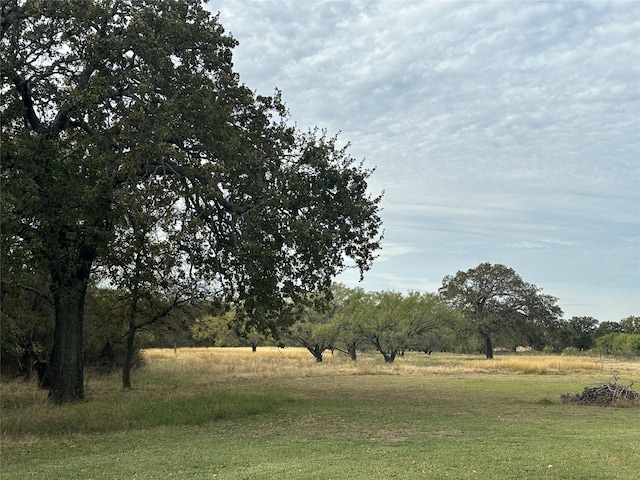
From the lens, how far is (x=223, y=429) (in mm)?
14094

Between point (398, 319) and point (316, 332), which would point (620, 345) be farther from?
point (316, 332)

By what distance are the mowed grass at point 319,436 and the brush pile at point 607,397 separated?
2.19 ft

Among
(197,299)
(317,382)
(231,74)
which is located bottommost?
(317,382)

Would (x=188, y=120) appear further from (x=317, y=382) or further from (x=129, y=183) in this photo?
(x=317, y=382)

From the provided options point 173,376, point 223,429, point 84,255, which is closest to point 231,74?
point 84,255

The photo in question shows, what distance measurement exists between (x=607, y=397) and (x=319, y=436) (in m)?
12.1

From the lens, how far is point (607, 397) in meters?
19.0

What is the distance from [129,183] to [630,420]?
51.5ft

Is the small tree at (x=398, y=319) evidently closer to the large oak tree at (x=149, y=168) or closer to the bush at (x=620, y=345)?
the large oak tree at (x=149, y=168)

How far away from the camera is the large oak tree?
1402 centimetres

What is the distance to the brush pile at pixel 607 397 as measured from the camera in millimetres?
18781

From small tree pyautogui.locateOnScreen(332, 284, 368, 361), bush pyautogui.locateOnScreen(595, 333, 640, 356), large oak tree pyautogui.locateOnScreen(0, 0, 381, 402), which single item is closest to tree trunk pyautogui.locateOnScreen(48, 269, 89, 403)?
large oak tree pyautogui.locateOnScreen(0, 0, 381, 402)

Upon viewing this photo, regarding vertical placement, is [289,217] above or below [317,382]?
above

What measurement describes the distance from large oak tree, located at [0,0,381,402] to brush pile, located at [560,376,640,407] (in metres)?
9.42
